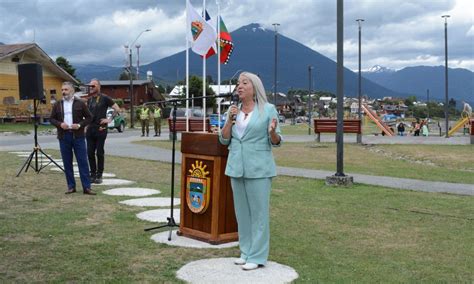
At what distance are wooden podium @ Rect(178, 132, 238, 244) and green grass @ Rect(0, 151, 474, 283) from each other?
336 millimetres

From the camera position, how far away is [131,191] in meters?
10.3

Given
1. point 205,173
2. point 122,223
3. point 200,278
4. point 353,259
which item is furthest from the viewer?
point 122,223

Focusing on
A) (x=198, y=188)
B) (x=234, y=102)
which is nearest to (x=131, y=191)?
(x=198, y=188)

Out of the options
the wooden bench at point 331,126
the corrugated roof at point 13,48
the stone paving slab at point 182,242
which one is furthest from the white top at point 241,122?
the corrugated roof at point 13,48

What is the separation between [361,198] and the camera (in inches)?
387

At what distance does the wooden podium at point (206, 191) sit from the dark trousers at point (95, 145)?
488cm

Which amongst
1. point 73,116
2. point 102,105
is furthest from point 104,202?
point 102,105

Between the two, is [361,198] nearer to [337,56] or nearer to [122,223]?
[337,56]

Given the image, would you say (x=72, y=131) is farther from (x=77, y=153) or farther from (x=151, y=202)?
(x=151, y=202)

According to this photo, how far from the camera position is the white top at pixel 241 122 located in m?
5.47

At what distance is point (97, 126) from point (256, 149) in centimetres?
632

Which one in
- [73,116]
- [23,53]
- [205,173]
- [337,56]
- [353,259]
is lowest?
[353,259]

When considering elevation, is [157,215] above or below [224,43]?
below

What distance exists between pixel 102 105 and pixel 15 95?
121ft
